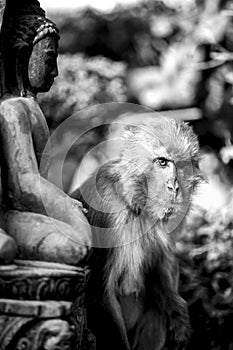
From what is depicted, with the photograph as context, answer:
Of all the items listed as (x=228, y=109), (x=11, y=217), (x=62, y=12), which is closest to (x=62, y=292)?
(x=11, y=217)

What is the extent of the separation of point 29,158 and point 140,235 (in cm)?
82

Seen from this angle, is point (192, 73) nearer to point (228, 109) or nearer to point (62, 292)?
point (228, 109)

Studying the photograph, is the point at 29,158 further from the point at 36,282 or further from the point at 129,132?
the point at 129,132

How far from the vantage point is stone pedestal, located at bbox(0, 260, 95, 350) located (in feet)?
8.53

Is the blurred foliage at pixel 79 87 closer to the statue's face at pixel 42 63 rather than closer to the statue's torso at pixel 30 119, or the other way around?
the statue's face at pixel 42 63

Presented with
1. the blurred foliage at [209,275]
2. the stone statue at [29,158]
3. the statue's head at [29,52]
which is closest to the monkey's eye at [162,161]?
the stone statue at [29,158]

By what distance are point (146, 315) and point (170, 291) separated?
17cm

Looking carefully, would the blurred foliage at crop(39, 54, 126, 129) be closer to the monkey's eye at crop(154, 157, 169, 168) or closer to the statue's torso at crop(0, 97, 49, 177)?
the monkey's eye at crop(154, 157, 169, 168)

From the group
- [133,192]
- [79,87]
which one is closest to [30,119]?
[133,192]

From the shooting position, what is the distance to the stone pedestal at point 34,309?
2.60 m

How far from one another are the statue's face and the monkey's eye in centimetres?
68

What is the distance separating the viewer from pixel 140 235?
3.53m

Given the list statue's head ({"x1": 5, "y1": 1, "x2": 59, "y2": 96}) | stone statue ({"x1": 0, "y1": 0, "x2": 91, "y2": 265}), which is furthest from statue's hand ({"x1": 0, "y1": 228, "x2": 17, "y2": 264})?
statue's head ({"x1": 5, "y1": 1, "x2": 59, "y2": 96})

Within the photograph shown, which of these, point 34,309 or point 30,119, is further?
point 30,119
